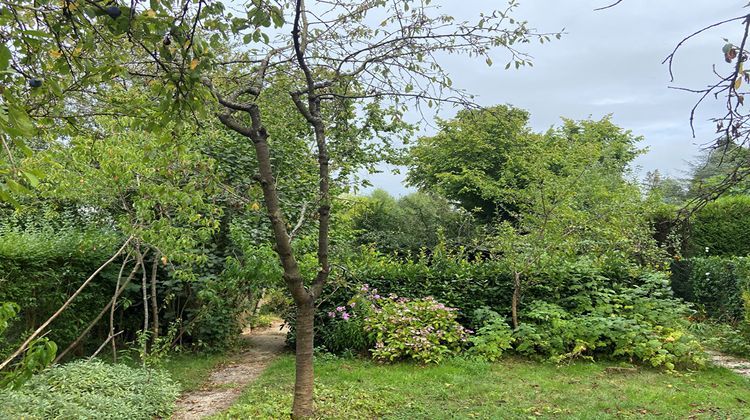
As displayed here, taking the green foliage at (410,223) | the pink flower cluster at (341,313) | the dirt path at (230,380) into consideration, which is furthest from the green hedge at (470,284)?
the green foliage at (410,223)

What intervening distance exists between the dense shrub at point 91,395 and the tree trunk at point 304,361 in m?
1.32

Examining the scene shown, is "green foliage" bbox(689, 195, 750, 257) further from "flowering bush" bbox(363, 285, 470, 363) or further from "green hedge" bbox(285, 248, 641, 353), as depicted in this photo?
"flowering bush" bbox(363, 285, 470, 363)

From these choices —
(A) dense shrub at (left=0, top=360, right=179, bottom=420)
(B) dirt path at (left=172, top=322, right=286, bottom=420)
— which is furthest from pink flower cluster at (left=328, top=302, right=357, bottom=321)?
(A) dense shrub at (left=0, top=360, right=179, bottom=420)

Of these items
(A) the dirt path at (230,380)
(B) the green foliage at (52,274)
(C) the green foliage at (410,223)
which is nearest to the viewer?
(A) the dirt path at (230,380)

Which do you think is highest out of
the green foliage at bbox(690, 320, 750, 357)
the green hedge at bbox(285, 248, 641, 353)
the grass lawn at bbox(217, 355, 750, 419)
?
the green hedge at bbox(285, 248, 641, 353)

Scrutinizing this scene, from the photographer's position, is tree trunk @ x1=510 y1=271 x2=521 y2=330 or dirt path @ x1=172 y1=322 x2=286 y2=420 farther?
tree trunk @ x1=510 y1=271 x2=521 y2=330

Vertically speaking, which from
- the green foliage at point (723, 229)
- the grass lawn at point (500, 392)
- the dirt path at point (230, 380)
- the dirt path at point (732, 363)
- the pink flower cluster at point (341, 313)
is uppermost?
the green foliage at point (723, 229)

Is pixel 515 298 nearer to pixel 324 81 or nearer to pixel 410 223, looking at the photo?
pixel 324 81

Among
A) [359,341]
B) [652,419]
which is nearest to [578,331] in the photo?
[652,419]

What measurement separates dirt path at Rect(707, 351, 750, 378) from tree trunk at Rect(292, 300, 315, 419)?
16.6 ft

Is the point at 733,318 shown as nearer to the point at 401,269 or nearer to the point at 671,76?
the point at 401,269

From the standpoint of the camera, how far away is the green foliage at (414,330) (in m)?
6.13

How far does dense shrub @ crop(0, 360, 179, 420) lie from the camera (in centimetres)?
338

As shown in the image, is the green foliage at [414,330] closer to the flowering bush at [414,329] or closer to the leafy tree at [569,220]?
the flowering bush at [414,329]
